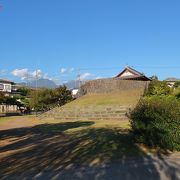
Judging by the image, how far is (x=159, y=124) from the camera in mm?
12016

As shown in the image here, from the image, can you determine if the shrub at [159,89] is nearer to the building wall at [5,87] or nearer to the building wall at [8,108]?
the building wall at [8,108]

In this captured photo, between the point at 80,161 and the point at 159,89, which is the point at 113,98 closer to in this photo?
the point at 159,89

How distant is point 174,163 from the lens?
989 centimetres

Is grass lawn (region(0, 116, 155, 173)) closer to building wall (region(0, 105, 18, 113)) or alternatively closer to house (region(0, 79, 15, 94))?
building wall (region(0, 105, 18, 113))

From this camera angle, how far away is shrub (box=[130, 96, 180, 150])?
Answer: 11.8m

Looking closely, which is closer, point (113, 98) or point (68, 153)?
point (68, 153)

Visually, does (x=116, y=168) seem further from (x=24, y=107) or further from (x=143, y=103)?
(x=24, y=107)

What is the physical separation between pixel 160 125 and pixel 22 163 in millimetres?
4471

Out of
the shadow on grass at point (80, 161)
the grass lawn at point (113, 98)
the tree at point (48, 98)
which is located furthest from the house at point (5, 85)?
the shadow on grass at point (80, 161)

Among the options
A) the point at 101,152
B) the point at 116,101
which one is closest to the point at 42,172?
the point at 101,152

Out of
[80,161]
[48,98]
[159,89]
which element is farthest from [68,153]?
[48,98]

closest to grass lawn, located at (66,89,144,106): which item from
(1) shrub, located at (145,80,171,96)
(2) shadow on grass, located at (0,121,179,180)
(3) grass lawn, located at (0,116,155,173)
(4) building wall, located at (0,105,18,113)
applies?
(1) shrub, located at (145,80,171,96)

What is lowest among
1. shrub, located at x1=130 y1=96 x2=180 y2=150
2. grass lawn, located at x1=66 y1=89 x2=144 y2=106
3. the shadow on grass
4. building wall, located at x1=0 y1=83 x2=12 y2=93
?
the shadow on grass

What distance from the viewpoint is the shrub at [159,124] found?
11.8m
